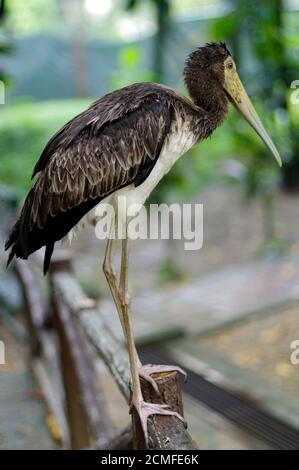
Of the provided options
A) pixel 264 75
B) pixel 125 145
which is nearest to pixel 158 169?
pixel 125 145

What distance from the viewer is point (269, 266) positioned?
20.6 feet

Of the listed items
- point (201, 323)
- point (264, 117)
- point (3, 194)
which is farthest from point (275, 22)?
point (3, 194)

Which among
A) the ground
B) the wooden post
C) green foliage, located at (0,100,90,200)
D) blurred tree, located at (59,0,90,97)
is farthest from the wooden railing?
blurred tree, located at (59,0,90,97)

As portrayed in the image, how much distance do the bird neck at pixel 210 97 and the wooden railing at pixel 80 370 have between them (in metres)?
0.65

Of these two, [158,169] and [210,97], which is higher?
[210,97]

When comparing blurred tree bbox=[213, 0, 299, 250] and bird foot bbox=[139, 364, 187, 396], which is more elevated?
blurred tree bbox=[213, 0, 299, 250]

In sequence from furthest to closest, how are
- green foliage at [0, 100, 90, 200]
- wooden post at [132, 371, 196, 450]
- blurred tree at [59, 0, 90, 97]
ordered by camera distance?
blurred tree at [59, 0, 90, 97] → green foliage at [0, 100, 90, 200] → wooden post at [132, 371, 196, 450]

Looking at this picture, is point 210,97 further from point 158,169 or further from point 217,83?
point 158,169

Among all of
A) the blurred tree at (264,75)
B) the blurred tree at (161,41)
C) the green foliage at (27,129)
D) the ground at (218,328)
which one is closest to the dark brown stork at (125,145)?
the ground at (218,328)

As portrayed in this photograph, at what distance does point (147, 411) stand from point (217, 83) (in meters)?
0.77

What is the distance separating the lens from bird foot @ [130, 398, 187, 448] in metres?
1.58

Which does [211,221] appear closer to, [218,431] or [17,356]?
[17,356]

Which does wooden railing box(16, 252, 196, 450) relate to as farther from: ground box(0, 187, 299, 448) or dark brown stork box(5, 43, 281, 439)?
ground box(0, 187, 299, 448)

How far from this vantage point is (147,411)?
1607mm
